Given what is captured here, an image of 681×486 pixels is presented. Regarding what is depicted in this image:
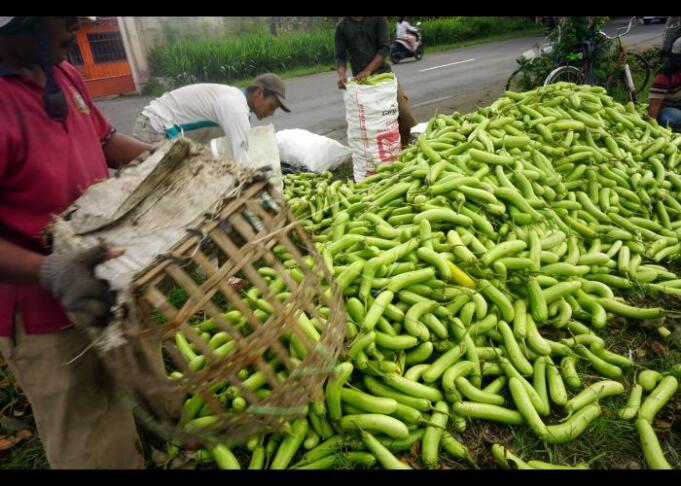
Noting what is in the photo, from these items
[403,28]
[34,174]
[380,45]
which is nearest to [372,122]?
[380,45]

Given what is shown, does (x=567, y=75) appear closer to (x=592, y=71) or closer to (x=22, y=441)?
(x=592, y=71)

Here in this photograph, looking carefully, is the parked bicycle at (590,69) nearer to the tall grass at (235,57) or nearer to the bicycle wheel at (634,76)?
the bicycle wheel at (634,76)

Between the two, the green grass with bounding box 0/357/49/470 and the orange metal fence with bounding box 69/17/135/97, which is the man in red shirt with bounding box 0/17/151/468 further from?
the orange metal fence with bounding box 69/17/135/97

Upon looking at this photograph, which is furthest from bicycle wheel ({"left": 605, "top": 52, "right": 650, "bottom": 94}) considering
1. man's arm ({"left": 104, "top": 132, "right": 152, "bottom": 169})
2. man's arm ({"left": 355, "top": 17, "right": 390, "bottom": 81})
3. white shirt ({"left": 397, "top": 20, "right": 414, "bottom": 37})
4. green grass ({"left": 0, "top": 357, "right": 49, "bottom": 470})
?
white shirt ({"left": 397, "top": 20, "right": 414, "bottom": 37})

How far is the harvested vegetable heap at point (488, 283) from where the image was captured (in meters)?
2.16

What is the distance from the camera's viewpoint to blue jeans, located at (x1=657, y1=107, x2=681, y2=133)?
5.38m

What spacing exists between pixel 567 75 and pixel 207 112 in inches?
242

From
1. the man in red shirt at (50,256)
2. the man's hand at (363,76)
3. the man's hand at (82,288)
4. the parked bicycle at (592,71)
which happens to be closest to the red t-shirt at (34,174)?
the man in red shirt at (50,256)

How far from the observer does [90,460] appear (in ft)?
6.38

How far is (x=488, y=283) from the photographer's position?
8.63 ft

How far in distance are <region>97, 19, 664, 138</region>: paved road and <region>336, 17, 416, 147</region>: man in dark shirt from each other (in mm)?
2396

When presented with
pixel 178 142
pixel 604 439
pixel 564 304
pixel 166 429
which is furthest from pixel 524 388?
pixel 178 142

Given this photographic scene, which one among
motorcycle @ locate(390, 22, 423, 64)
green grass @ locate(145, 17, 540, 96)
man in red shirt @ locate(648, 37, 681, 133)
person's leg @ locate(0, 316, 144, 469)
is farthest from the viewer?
motorcycle @ locate(390, 22, 423, 64)

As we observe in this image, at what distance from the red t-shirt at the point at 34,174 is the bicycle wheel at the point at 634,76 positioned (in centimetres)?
817
